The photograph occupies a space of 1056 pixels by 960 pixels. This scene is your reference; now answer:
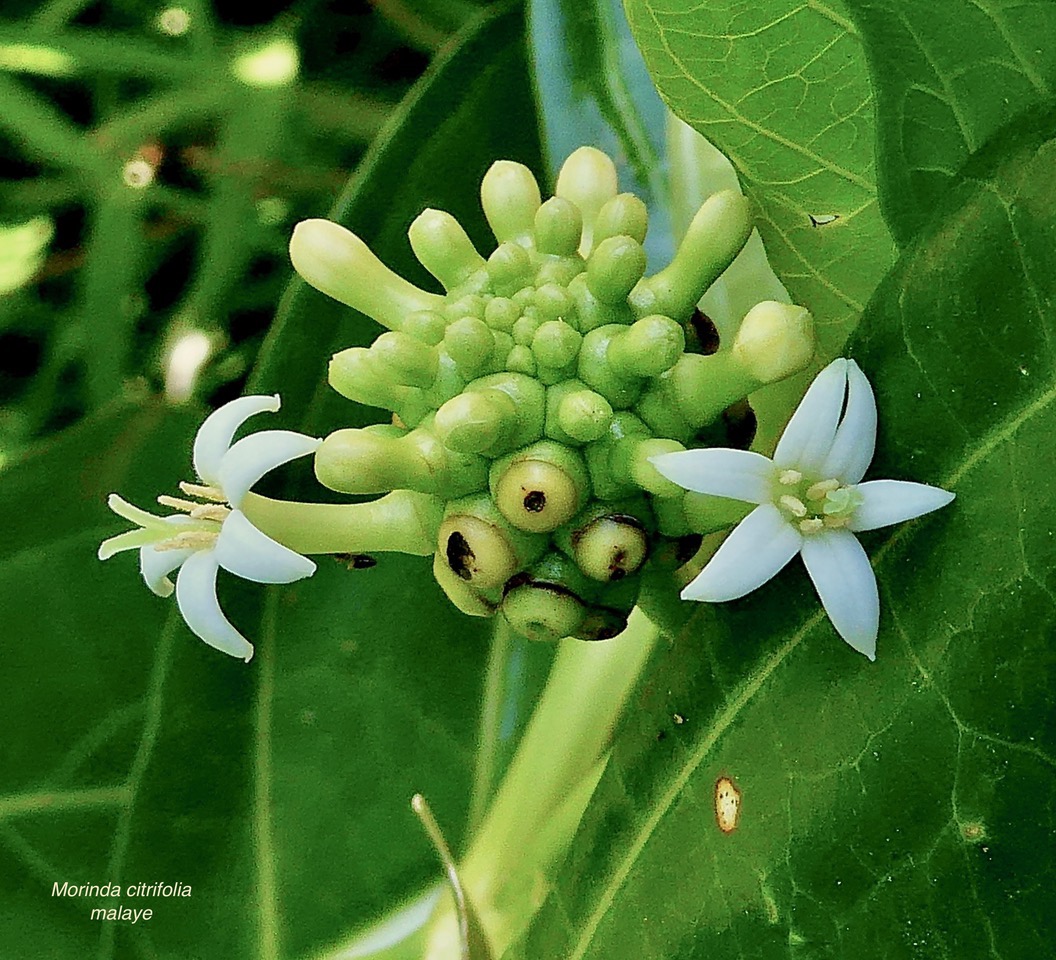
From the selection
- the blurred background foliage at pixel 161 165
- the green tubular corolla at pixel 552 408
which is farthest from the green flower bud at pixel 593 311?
the blurred background foliage at pixel 161 165

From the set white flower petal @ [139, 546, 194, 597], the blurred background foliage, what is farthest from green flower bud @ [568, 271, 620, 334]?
the blurred background foliage

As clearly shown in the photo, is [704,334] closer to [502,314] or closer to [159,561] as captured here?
[502,314]

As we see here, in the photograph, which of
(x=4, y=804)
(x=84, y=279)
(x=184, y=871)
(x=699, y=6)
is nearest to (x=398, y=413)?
(x=699, y=6)

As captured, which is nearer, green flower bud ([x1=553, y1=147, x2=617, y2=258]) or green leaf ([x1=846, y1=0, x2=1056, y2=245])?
green leaf ([x1=846, y1=0, x2=1056, y2=245])

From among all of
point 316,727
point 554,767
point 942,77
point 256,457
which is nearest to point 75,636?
point 316,727

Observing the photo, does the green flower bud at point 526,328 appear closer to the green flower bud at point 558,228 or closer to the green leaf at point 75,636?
the green flower bud at point 558,228

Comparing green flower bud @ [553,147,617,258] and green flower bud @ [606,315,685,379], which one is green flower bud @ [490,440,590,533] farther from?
green flower bud @ [553,147,617,258]
